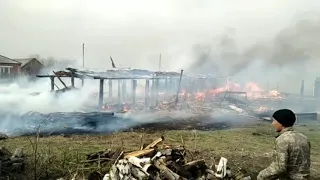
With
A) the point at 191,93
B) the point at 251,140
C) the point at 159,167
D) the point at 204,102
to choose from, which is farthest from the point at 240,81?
the point at 159,167

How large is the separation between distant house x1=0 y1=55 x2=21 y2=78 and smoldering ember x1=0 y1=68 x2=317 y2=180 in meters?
14.6

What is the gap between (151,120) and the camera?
2006 cm

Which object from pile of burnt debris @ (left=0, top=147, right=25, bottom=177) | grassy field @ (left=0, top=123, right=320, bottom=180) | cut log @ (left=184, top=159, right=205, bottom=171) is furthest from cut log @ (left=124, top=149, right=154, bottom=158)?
pile of burnt debris @ (left=0, top=147, right=25, bottom=177)

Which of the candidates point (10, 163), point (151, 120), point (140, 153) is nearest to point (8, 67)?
point (151, 120)

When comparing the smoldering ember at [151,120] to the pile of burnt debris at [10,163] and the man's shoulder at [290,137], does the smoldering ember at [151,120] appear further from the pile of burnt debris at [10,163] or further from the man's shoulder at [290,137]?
the man's shoulder at [290,137]

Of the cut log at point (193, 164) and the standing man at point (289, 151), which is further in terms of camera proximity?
the cut log at point (193, 164)

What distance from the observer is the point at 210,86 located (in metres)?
41.7

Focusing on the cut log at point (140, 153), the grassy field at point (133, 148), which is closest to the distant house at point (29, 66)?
the grassy field at point (133, 148)

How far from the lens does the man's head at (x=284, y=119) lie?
4383mm

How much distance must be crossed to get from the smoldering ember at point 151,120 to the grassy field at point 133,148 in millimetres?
466

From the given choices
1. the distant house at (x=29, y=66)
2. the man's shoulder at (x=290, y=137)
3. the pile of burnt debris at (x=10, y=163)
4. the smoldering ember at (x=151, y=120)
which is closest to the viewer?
the man's shoulder at (x=290, y=137)

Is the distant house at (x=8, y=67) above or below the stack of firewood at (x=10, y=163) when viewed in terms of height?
above

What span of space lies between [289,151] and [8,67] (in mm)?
41859

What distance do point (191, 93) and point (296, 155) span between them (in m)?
30.0
